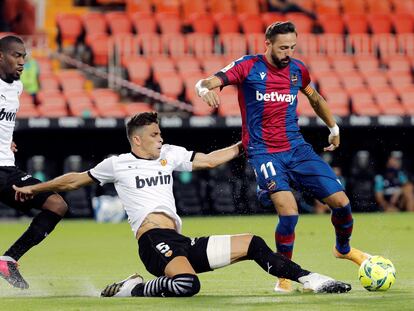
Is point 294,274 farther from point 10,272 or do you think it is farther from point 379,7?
point 379,7

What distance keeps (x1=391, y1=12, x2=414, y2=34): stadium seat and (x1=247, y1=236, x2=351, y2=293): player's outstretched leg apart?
18.4 m

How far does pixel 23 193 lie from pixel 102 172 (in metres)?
0.78

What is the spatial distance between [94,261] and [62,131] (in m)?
9.38

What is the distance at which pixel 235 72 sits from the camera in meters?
9.70

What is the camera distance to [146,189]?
8.87m

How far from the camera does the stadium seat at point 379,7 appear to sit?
27578 mm

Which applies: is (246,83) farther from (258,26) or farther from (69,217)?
(258,26)

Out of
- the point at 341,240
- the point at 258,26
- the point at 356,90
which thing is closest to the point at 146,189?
the point at 341,240

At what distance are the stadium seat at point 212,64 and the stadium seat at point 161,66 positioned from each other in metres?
0.66

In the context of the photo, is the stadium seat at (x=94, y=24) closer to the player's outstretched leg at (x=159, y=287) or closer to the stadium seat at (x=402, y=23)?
the stadium seat at (x=402, y=23)

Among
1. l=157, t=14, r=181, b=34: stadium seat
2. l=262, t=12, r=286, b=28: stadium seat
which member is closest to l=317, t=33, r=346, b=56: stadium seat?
l=262, t=12, r=286, b=28: stadium seat

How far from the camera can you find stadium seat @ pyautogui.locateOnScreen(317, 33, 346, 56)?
24844 millimetres


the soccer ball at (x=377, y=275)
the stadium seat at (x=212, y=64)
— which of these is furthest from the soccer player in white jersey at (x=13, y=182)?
the stadium seat at (x=212, y=64)

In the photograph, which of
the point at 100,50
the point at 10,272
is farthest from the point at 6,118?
the point at 100,50
